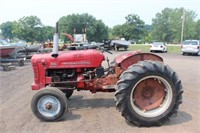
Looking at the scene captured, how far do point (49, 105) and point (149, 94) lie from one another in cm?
194

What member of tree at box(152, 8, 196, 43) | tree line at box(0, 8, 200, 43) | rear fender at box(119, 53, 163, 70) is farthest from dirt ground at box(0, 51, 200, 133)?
tree at box(152, 8, 196, 43)

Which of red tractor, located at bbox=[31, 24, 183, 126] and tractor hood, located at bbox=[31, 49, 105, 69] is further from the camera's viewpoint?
tractor hood, located at bbox=[31, 49, 105, 69]

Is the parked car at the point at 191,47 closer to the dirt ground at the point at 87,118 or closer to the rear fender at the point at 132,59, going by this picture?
the dirt ground at the point at 87,118

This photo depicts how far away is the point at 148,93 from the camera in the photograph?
226 inches

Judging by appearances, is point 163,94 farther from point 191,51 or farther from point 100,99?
point 191,51

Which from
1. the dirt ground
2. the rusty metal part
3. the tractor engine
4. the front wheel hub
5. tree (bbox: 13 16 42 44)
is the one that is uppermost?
tree (bbox: 13 16 42 44)

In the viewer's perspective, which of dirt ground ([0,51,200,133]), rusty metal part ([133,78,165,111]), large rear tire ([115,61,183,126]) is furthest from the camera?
rusty metal part ([133,78,165,111])

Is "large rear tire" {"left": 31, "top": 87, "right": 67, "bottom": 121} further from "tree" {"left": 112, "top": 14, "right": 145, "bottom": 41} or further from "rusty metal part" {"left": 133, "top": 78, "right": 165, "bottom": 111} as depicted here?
"tree" {"left": 112, "top": 14, "right": 145, "bottom": 41}

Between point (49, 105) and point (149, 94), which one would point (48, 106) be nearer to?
point (49, 105)

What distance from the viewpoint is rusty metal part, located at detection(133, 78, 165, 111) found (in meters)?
5.62

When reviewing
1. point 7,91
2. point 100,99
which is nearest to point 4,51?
point 7,91

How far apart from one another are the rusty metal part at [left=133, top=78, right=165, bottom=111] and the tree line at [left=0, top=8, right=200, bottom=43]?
41.2 metres

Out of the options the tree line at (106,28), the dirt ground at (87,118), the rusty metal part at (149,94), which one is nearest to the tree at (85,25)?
the tree line at (106,28)

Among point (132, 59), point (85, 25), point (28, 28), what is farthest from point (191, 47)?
point (85, 25)
